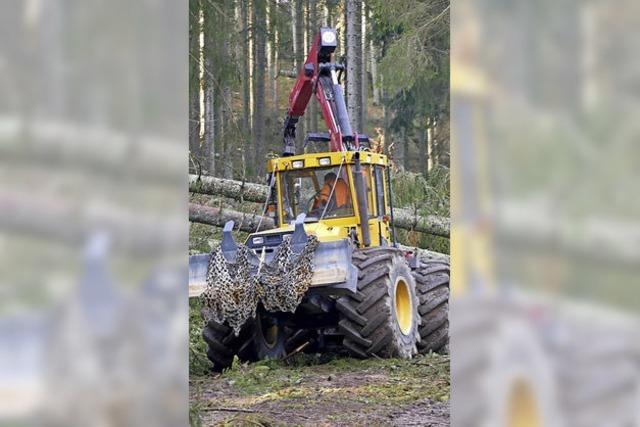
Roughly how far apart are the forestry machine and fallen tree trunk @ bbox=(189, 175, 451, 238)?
1303mm

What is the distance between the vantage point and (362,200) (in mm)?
10516

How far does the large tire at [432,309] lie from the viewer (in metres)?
11.0

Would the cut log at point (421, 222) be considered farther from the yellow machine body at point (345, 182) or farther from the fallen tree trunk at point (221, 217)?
the yellow machine body at point (345, 182)

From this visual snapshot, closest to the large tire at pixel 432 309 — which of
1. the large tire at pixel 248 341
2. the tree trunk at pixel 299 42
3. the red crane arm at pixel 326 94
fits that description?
the large tire at pixel 248 341

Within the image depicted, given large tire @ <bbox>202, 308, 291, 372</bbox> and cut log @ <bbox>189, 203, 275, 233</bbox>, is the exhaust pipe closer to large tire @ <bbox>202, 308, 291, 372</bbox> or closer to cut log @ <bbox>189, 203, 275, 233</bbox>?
large tire @ <bbox>202, 308, 291, 372</bbox>

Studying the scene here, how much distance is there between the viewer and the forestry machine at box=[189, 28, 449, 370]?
9305 millimetres
